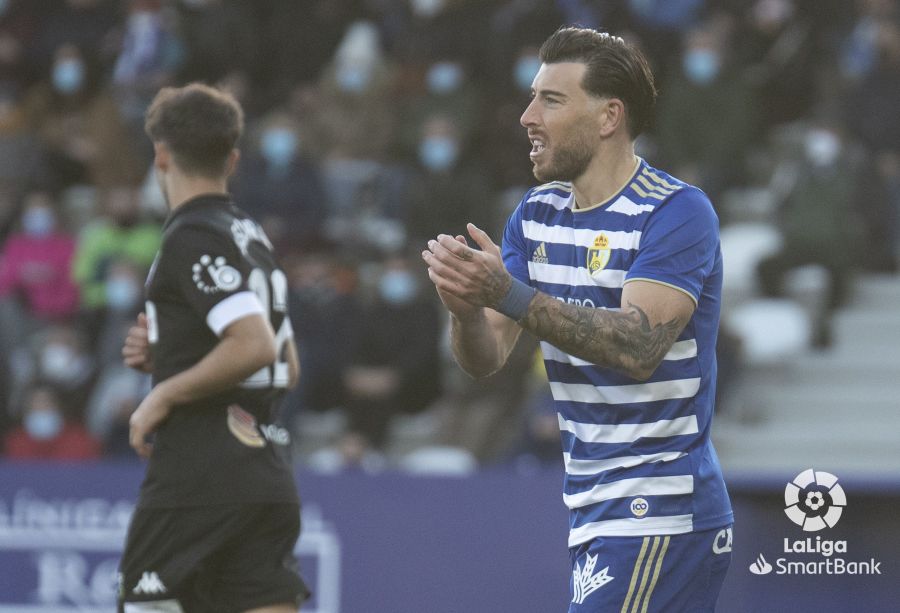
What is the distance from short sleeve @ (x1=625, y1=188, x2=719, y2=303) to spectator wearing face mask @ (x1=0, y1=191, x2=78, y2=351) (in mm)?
9479

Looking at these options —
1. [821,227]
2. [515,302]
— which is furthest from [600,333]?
[821,227]

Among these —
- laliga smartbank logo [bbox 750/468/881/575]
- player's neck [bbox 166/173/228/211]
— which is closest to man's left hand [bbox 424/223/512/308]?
player's neck [bbox 166/173/228/211]

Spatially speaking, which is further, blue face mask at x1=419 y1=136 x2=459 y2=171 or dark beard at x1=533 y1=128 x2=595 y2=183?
blue face mask at x1=419 y1=136 x2=459 y2=171

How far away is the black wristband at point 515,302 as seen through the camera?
3.73m

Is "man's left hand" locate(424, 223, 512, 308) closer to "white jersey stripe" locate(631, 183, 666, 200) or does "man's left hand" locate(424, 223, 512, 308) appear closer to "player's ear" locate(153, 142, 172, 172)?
"white jersey stripe" locate(631, 183, 666, 200)

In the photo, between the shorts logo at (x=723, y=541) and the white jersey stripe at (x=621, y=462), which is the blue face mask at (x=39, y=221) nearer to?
the white jersey stripe at (x=621, y=462)

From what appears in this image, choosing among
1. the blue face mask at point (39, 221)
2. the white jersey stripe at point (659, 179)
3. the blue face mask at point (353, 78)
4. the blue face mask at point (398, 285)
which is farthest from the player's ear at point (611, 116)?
the blue face mask at point (39, 221)

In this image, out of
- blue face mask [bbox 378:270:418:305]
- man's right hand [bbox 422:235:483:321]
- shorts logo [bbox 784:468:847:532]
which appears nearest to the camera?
man's right hand [bbox 422:235:483:321]

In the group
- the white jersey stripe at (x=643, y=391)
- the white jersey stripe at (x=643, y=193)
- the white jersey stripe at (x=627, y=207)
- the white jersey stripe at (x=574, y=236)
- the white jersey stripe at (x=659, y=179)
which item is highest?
the white jersey stripe at (x=659, y=179)

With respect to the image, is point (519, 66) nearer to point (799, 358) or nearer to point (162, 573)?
Answer: point (799, 358)

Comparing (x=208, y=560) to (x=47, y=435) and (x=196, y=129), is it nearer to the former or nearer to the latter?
(x=196, y=129)

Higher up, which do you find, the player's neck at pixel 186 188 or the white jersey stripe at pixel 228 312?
the player's neck at pixel 186 188

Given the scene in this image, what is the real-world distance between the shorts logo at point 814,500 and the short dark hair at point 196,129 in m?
2.36

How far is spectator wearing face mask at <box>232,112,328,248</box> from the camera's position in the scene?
481 inches
